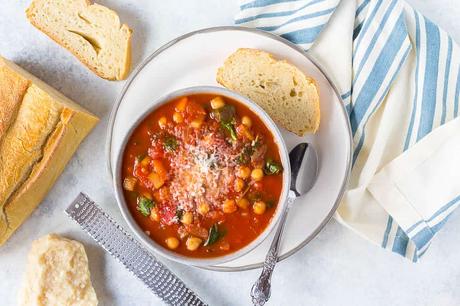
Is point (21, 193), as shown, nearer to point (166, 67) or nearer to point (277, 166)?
point (166, 67)

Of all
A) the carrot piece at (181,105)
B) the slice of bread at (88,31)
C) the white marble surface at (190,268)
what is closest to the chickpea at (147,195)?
the carrot piece at (181,105)

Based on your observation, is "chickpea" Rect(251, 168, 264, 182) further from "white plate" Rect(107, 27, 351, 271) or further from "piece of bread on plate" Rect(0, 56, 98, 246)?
"piece of bread on plate" Rect(0, 56, 98, 246)

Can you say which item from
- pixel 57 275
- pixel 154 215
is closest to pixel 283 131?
pixel 154 215

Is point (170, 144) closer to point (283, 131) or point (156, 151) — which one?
point (156, 151)

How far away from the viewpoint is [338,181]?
325 cm

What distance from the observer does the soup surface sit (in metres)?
2.90

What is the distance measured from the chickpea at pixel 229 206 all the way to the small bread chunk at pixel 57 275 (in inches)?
46.7

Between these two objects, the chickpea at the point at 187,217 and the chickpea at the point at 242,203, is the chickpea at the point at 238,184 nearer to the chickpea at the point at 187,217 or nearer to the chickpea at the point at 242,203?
the chickpea at the point at 242,203

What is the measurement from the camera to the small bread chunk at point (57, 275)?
11.5 feet

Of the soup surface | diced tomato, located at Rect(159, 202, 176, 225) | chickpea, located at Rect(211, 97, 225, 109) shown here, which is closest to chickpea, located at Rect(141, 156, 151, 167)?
the soup surface

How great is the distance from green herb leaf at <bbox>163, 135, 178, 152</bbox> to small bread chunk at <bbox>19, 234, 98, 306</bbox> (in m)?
1.08

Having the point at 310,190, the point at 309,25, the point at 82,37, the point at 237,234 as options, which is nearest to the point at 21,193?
the point at 82,37

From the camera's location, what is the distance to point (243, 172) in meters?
2.89

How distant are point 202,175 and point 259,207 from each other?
0.33 m
